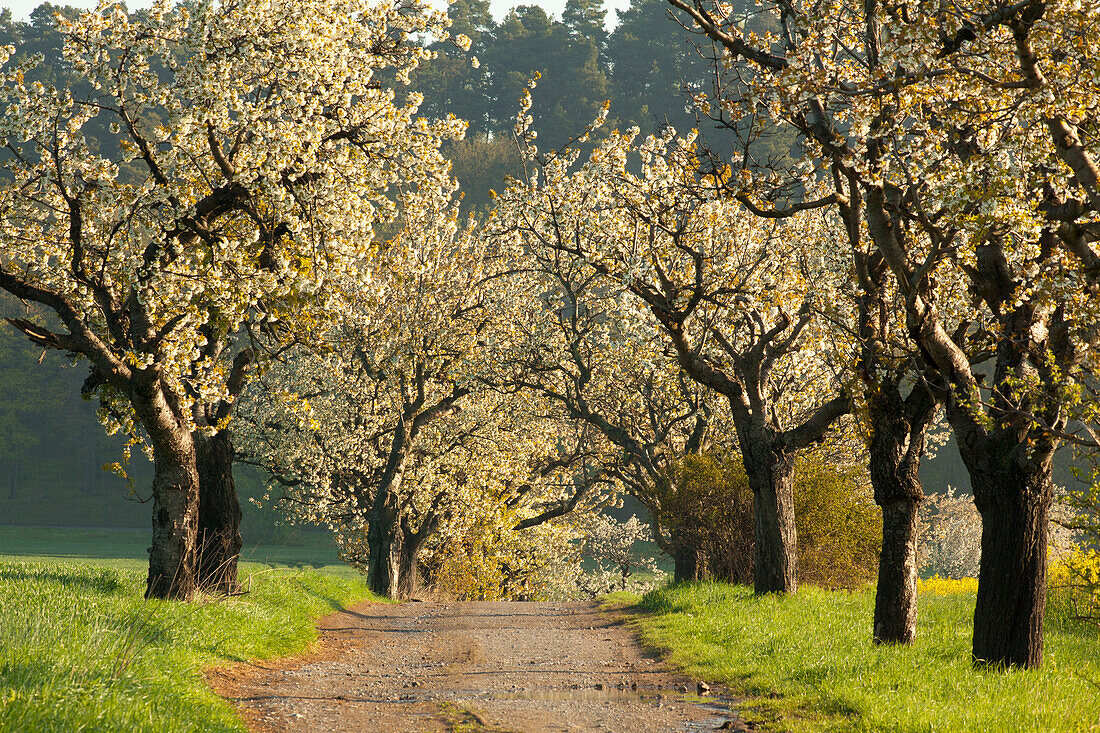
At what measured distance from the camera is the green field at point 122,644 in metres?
5.59

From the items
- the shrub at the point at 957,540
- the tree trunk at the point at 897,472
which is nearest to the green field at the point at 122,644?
the tree trunk at the point at 897,472

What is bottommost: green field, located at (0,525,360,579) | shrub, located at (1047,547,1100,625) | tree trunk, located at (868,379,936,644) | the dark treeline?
green field, located at (0,525,360,579)

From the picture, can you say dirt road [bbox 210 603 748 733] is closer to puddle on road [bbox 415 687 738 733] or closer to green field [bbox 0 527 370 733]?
puddle on road [bbox 415 687 738 733]

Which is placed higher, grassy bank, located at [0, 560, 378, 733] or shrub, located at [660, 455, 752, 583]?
shrub, located at [660, 455, 752, 583]

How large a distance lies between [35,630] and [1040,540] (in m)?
10.1

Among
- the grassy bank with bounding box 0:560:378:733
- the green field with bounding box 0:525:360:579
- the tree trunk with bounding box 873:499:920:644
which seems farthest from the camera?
the green field with bounding box 0:525:360:579

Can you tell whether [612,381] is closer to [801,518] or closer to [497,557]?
[801,518]

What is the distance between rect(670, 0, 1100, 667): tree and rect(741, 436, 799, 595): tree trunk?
5575 mm

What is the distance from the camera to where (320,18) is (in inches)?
452

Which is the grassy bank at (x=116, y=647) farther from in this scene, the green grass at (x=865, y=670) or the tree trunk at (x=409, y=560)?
the tree trunk at (x=409, y=560)

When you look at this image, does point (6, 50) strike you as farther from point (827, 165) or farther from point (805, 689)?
point (805, 689)

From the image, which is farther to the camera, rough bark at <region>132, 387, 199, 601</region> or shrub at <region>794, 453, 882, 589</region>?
shrub at <region>794, 453, 882, 589</region>

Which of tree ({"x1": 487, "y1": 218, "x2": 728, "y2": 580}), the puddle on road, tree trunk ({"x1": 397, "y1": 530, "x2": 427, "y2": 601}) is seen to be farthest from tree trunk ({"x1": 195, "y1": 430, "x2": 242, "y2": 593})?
tree trunk ({"x1": 397, "y1": 530, "x2": 427, "y2": 601})

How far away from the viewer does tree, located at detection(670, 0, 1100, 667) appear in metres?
6.50
